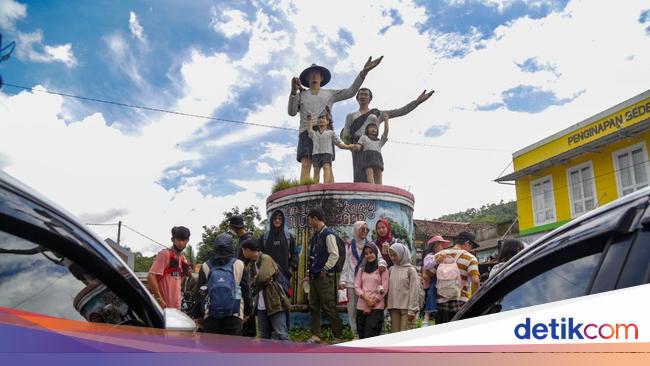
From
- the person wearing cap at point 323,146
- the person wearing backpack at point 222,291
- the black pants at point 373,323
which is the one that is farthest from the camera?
the person wearing cap at point 323,146

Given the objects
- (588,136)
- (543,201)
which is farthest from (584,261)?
(543,201)

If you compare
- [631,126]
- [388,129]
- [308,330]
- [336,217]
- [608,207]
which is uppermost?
[631,126]

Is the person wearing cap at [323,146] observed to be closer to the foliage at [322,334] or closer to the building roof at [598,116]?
the foliage at [322,334]

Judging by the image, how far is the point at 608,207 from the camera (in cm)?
134

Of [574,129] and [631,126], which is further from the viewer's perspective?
[574,129]

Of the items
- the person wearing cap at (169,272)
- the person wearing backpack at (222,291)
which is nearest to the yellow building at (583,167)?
the person wearing backpack at (222,291)

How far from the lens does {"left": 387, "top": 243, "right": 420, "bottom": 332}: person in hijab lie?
14.9ft

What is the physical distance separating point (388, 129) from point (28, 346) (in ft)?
Answer: 23.6

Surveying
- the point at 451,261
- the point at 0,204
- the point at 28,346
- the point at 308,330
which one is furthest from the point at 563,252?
the point at 308,330

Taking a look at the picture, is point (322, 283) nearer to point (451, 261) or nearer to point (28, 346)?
point (451, 261)

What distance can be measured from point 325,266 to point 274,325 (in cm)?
86

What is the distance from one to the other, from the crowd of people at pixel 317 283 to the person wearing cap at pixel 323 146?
7.56ft

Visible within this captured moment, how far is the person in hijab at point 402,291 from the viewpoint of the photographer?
14.9 ft

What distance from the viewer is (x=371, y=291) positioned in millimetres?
4797
